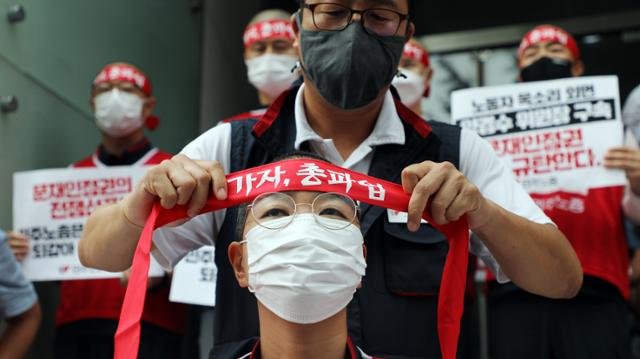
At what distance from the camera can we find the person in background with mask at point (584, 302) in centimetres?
361

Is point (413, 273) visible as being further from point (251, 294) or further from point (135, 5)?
point (135, 5)

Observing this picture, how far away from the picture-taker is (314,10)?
255 centimetres

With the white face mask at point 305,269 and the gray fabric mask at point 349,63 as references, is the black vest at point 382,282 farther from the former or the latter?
the white face mask at point 305,269

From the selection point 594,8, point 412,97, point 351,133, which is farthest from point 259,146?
point 594,8

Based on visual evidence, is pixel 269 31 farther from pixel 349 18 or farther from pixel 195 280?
pixel 349 18

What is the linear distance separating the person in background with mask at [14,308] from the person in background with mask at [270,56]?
149cm

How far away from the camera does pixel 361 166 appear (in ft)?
8.38

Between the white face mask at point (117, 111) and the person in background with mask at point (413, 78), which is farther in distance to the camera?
the white face mask at point (117, 111)

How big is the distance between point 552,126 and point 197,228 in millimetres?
1779

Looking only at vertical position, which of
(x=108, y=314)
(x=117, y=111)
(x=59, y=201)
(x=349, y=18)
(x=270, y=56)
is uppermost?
(x=270, y=56)

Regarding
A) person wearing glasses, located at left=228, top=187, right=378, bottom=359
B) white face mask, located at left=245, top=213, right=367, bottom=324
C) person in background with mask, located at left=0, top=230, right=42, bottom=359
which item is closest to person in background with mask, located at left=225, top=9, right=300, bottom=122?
person in background with mask, located at left=0, top=230, right=42, bottom=359

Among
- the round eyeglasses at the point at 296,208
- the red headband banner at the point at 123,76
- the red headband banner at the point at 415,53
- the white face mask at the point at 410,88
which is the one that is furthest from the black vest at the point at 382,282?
the red headband banner at the point at 123,76

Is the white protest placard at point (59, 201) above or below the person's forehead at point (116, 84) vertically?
below

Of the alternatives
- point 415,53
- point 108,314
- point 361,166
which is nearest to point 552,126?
point 415,53
